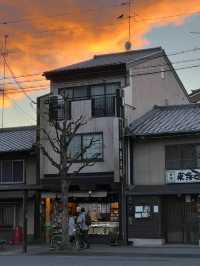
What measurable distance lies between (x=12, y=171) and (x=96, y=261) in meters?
15.3

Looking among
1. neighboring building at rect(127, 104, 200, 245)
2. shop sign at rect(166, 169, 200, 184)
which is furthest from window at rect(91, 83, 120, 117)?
shop sign at rect(166, 169, 200, 184)

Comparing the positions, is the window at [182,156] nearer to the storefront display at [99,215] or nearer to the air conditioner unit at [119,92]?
the air conditioner unit at [119,92]

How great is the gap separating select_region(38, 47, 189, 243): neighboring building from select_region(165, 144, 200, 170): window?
8.49 ft

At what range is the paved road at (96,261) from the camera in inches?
858

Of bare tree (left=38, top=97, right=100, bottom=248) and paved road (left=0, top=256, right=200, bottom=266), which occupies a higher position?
bare tree (left=38, top=97, right=100, bottom=248)

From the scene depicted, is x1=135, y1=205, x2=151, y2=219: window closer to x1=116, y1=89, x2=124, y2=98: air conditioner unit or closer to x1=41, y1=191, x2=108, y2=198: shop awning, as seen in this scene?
x1=41, y1=191, x2=108, y2=198: shop awning

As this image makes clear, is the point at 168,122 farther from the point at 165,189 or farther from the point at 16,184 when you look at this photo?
the point at 16,184

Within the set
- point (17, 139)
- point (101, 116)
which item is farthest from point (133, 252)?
point (17, 139)

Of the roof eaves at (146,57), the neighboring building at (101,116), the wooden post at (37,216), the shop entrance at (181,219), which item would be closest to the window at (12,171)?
the wooden post at (37,216)

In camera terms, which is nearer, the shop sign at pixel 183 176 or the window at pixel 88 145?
the shop sign at pixel 183 176

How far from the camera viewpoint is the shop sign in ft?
103

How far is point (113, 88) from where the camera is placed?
35.3m

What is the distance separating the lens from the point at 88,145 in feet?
112

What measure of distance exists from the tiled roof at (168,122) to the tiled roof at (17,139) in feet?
22.8
